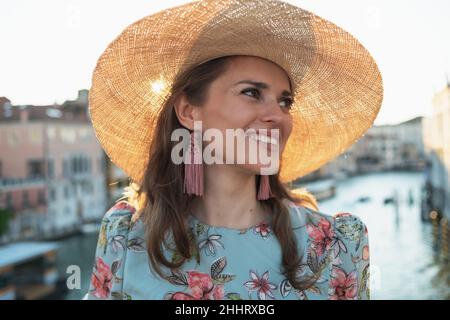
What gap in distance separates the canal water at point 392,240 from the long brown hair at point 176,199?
9701mm

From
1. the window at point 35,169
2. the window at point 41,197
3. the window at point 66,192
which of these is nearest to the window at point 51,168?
the window at point 35,169

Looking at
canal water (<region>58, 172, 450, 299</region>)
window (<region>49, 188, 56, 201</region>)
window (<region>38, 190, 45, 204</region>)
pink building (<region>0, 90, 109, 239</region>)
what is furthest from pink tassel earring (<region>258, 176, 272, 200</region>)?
window (<region>49, 188, 56, 201</region>)

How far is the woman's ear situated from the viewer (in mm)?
675

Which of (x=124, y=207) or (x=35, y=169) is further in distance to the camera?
(x=35, y=169)

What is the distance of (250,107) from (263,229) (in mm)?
172

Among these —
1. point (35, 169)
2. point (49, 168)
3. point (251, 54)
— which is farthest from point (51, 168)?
point (251, 54)

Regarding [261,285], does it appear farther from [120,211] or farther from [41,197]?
[41,197]

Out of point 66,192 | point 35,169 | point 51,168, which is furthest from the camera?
point 66,192

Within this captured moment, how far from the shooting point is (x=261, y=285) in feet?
2.05

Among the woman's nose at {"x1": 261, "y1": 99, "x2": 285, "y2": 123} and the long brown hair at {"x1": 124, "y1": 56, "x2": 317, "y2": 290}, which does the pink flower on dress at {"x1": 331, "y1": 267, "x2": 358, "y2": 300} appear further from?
the woman's nose at {"x1": 261, "y1": 99, "x2": 285, "y2": 123}

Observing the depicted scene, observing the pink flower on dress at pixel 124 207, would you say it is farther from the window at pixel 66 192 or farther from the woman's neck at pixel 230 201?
the window at pixel 66 192

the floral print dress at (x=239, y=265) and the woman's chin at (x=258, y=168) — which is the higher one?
the woman's chin at (x=258, y=168)

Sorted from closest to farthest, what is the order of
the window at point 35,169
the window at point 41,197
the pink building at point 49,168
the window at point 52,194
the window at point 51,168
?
the pink building at point 49,168, the window at point 35,169, the window at point 41,197, the window at point 51,168, the window at point 52,194

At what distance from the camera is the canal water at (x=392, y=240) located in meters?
12.7
